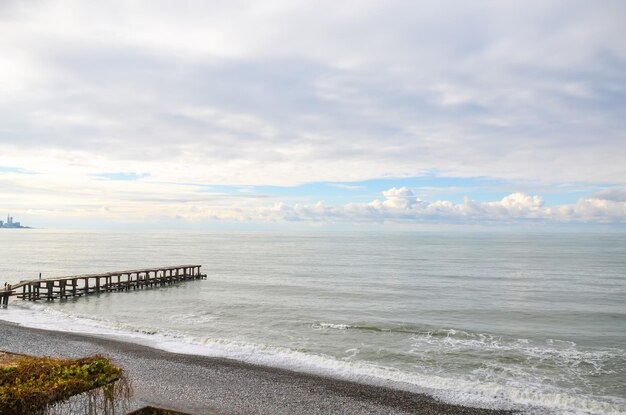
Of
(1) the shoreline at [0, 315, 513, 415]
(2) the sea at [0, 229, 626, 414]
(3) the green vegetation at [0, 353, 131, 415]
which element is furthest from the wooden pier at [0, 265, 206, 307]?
(3) the green vegetation at [0, 353, 131, 415]

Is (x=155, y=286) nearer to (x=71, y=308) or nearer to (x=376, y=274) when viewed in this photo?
(x=71, y=308)

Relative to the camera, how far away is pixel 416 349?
79.7 feet

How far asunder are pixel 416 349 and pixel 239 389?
11.3 metres

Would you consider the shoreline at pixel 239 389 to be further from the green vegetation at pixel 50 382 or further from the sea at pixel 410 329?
the green vegetation at pixel 50 382

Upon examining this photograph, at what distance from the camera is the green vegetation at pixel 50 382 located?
8.46m

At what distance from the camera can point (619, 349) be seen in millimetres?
24688

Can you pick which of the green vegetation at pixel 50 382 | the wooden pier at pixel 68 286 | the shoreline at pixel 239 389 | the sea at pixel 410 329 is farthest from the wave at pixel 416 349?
the green vegetation at pixel 50 382

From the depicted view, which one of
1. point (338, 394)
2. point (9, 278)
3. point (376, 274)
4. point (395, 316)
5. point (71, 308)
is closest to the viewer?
point (338, 394)

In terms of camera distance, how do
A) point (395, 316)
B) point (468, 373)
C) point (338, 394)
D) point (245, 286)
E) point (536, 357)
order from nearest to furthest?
1. point (338, 394)
2. point (468, 373)
3. point (536, 357)
4. point (395, 316)
5. point (245, 286)

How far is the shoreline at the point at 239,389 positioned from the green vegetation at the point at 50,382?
5140mm

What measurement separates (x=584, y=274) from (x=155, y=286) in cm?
5754

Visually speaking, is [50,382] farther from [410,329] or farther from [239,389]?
[410,329]

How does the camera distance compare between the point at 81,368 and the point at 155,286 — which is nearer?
the point at 81,368

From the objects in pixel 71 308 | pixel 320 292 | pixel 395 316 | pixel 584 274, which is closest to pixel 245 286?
pixel 320 292
